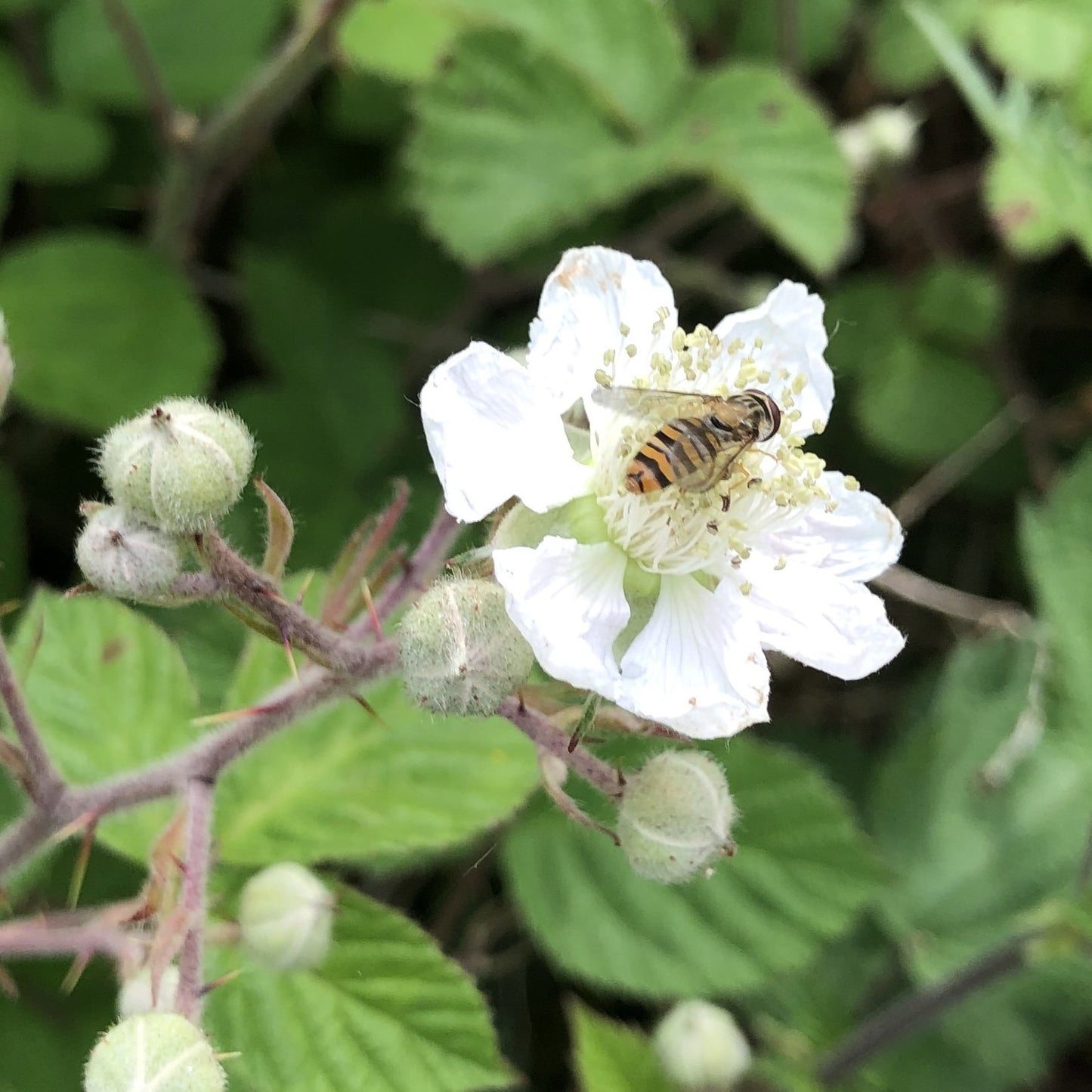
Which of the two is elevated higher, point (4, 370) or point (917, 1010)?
point (4, 370)

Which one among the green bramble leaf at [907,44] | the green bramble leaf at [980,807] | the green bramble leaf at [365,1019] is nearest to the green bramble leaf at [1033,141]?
the green bramble leaf at [907,44]

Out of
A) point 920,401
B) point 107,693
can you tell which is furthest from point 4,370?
point 920,401

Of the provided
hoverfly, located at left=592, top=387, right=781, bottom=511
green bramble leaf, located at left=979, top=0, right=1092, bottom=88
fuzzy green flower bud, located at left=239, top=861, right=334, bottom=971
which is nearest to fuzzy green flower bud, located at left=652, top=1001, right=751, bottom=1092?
fuzzy green flower bud, located at left=239, top=861, right=334, bottom=971

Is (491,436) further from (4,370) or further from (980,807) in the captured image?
(980,807)

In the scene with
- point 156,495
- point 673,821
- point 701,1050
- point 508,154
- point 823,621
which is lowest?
point 701,1050

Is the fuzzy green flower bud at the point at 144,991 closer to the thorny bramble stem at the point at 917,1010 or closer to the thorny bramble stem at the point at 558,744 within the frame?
the thorny bramble stem at the point at 558,744

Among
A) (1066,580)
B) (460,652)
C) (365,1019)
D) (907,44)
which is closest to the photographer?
(460,652)

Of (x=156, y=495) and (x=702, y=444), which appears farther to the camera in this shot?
(x=702, y=444)
